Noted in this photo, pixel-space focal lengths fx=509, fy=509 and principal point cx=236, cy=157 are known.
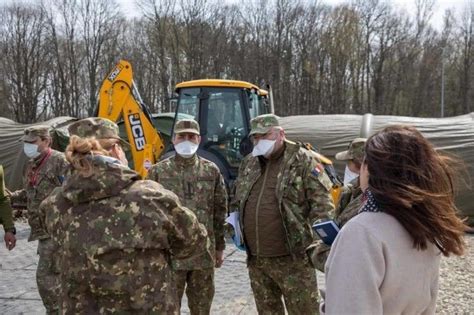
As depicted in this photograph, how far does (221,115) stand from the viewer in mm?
9969

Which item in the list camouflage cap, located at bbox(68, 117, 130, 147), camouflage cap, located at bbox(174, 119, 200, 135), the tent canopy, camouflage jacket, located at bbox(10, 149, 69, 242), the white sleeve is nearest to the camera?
the white sleeve

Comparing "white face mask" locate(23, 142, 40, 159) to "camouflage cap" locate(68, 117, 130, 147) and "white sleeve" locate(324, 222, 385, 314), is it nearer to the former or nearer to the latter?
"camouflage cap" locate(68, 117, 130, 147)

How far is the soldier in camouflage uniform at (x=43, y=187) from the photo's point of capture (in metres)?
4.38

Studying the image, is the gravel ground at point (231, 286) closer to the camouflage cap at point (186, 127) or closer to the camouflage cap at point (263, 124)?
the camouflage cap at point (186, 127)

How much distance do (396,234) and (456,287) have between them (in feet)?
17.7

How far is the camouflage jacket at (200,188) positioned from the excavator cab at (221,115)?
17.6ft

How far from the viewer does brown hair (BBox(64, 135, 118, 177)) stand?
2.33 m

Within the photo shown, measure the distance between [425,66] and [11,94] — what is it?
34672mm

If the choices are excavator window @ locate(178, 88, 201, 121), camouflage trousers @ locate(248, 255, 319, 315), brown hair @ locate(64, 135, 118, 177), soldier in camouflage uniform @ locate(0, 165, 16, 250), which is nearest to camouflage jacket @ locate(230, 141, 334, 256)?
camouflage trousers @ locate(248, 255, 319, 315)

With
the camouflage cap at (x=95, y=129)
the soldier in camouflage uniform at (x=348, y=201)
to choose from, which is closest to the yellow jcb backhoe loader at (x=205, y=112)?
the soldier in camouflage uniform at (x=348, y=201)

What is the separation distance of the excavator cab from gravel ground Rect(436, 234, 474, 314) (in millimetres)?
4248

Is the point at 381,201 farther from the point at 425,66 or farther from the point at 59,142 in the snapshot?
the point at 425,66

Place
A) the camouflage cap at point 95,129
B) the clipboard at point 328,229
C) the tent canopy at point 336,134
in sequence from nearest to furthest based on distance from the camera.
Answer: the clipboard at point 328,229, the camouflage cap at point 95,129, the tent canopy at point 336,134

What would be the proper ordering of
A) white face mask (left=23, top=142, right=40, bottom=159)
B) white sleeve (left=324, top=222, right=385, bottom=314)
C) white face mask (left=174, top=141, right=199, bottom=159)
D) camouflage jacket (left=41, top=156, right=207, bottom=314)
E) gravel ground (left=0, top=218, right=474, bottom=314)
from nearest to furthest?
white sleeve (left=324, top=222, right=385, bottom=314)
camouflage jacket (left=41, top=156, right=207, bottom=314)
white face mask (left=174, top=141, right=199, bottom=159)
white face mask (left=23, top=142, right=40, bottom=159)
gravel ground (left=0, top=218, right=474, bottom=314)
